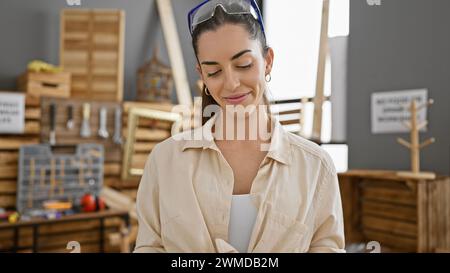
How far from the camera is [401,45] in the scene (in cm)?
106

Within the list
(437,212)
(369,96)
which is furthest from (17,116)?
(437,212)

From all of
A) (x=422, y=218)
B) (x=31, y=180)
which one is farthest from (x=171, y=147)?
(x=31, y=180)

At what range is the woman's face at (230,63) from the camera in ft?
1.43

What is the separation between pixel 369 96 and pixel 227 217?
1067mm

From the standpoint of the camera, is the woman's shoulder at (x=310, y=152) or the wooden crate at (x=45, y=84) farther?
the wooden crate at (x=45, y=84)

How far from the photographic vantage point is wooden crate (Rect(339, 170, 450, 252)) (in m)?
1.57

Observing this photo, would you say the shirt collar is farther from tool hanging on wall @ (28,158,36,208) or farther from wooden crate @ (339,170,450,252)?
tool hanging on wall @ (28,158,36,208)

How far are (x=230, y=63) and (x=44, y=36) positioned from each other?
2.10m

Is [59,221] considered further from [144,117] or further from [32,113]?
[144,117]

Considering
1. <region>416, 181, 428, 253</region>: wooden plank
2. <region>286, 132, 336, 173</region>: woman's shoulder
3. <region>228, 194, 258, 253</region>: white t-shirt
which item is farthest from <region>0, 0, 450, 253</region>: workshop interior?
<region>228, 194, 258, 253</region>: white t-shirt

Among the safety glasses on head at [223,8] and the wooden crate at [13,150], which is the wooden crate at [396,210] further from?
the wooden crate at [13,150]

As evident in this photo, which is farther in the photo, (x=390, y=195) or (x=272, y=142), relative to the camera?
(x=390, y=195)

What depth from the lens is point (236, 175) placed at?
19.5 inches

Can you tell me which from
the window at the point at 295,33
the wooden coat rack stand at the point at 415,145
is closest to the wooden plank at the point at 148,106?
the wooden coat rack stand at the point at 415,145
